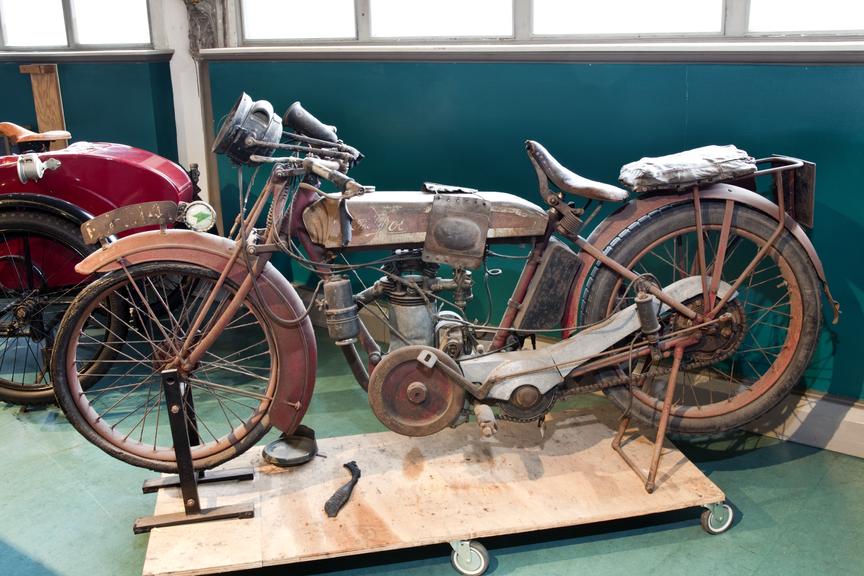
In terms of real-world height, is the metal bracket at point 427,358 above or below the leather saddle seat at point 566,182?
below

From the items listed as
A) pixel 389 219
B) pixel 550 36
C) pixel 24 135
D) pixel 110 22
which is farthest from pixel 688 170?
pixel 110 22

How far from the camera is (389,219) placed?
283 centimetres

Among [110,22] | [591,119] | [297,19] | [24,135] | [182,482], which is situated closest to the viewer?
[182,482]

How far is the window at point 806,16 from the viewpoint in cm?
329

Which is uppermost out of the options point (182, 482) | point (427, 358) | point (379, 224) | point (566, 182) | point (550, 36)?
point (550, 36)

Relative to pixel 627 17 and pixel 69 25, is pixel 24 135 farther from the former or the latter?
pixel 627 17

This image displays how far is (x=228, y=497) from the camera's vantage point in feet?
9.57

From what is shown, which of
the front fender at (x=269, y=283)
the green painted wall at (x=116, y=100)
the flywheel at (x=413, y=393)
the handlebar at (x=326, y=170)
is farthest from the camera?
the green painted wall at (x=116, y=100)

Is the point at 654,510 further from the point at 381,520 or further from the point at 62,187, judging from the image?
the point at 62,187

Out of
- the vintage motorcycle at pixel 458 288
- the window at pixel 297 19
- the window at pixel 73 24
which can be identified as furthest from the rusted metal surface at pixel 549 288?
the window at pixel 73 24

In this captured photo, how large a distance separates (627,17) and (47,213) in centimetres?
269

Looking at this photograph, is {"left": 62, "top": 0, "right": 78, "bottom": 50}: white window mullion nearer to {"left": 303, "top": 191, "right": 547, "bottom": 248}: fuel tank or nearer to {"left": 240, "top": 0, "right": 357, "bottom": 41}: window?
{"left": 240, "top": 0, "right": 357, "bottom": 41}: window

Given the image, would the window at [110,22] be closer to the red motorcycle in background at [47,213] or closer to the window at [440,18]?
the red motorcycle in background at [47,213]

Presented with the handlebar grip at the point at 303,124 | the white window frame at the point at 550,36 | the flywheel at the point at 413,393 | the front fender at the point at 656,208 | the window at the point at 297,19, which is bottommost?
the flywheel at the point at 413,393
